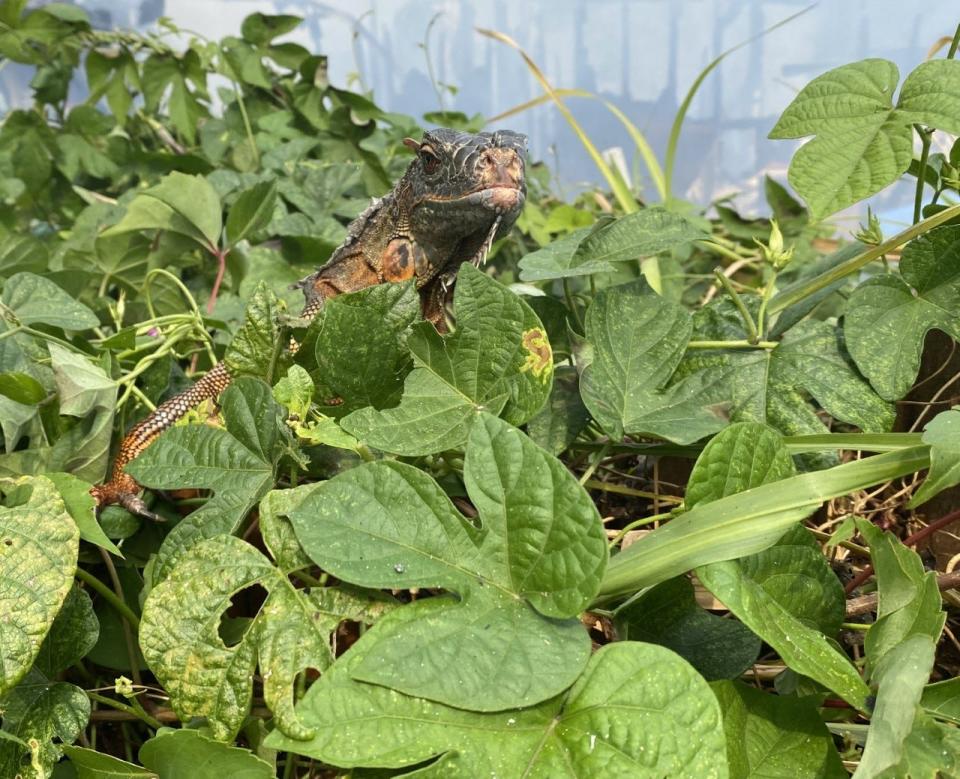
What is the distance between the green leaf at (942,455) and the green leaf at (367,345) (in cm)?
50

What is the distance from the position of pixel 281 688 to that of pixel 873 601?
575mm

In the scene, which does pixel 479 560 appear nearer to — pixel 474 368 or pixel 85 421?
pixel 474 368

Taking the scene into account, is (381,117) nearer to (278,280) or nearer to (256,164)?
(256,164)

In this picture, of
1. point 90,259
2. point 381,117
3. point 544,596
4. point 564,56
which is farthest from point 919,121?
point 564,56

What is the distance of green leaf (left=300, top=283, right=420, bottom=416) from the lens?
31.6 inches

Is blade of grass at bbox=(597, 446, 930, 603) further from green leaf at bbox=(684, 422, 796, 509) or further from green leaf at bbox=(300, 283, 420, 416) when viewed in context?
green leaf at bbox=(300, 283, 420, 416)

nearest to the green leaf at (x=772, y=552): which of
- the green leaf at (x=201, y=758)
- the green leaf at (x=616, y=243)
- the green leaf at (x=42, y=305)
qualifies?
the green leaf at (x=616, y=243)

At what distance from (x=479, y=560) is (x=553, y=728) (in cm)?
14

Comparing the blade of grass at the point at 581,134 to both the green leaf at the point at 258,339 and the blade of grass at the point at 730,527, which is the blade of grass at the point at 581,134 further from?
the blade of grass at the point at 730,527

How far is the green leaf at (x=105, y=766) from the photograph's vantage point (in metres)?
0.68

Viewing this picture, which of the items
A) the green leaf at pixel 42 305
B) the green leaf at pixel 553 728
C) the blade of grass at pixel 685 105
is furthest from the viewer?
the blade of grass at pixel 685 105

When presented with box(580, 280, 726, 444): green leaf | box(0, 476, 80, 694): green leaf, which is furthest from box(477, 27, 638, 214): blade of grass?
box(0, 476, 80, 694): green leaf

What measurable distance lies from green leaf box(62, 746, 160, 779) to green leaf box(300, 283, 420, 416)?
1.25 ft

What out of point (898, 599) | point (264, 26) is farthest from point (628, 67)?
point (898, 599)
